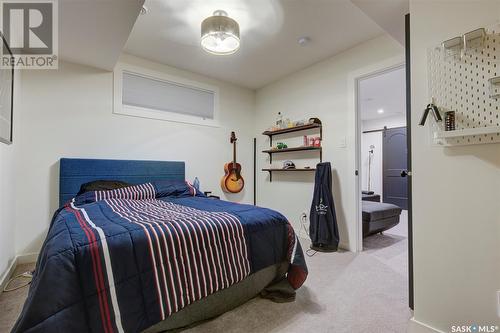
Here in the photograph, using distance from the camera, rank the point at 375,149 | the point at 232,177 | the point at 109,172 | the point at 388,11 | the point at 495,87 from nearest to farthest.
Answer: the point at 495,87, the point at 388,11, the point at 109,172, the point at 232,177, the point at 375,149

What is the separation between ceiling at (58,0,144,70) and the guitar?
2.09 metres

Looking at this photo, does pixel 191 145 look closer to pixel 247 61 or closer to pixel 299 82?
pixel 247 61

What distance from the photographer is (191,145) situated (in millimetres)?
3695

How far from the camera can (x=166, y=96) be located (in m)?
3.50

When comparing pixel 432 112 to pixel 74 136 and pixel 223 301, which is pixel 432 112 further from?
pixel 74 136

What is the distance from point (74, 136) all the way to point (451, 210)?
3549 millimetres

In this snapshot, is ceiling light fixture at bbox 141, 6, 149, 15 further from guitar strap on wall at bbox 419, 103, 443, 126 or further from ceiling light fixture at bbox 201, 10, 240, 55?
guitar strap on wall at bbox 419, 103, 443, 126

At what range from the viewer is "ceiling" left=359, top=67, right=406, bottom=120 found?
12.7ft

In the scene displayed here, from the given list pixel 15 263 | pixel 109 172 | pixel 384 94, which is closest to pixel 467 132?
pixel 109 172

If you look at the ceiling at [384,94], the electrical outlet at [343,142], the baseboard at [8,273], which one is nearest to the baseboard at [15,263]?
the baseboard at [8,273]

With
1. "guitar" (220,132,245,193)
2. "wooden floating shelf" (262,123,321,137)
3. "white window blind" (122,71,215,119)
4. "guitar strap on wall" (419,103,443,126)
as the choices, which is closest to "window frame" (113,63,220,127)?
"white window blind" (122,71,215,119)

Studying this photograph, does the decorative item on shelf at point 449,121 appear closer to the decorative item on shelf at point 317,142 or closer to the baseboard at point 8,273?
the decorative item on shelf at point 317,142

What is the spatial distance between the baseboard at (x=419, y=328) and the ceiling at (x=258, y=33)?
98.2 inches

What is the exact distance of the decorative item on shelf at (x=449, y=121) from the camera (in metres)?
1.24
